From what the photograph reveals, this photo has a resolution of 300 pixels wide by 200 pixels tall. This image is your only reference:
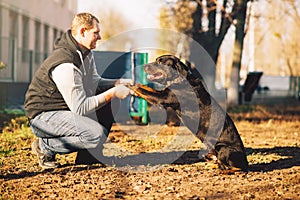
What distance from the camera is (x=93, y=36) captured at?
5422 millimetres

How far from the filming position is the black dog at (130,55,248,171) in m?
5.65

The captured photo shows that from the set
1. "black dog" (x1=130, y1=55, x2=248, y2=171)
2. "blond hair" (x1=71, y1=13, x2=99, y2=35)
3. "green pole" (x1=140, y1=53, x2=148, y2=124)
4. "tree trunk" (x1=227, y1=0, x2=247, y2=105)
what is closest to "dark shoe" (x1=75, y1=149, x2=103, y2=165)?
"black dog" (x1=130, y1=55, x2=248, y2=171)

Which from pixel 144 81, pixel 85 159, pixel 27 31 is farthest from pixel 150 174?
pixel 27 31

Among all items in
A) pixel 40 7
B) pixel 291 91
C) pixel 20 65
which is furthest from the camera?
pixel 291 91

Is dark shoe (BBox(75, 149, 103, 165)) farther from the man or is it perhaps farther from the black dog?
the black dog

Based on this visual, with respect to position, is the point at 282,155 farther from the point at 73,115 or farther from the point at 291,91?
the point at 291,91

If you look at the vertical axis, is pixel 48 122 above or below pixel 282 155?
above

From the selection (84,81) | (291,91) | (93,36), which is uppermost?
(93,36)

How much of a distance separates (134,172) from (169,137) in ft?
9.99

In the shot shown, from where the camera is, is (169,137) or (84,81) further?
(169,137)

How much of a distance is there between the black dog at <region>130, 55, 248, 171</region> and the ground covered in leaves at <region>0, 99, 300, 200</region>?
21 centimetres

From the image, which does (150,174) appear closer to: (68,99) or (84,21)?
(68,99)

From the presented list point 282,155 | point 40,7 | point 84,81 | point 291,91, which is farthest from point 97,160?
point 291,91

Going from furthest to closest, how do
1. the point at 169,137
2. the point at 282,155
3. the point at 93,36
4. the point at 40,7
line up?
1. the point at 40,7
2. the point at 169,137
3. the point at 282,155
4. the point at 93,36
